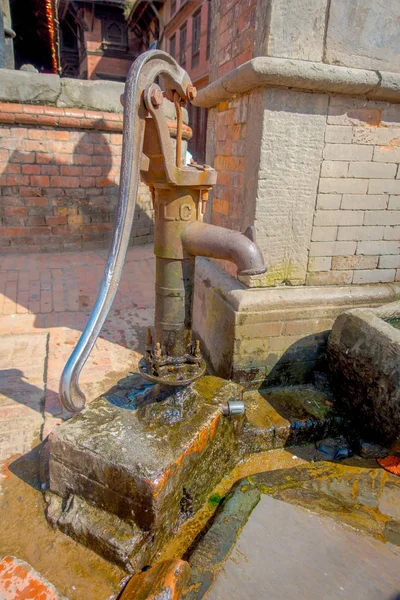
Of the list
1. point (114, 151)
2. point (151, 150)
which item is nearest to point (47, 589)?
Answer: point (151, 150)

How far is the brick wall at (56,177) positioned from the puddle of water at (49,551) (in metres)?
4.75

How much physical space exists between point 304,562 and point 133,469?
0.81 m

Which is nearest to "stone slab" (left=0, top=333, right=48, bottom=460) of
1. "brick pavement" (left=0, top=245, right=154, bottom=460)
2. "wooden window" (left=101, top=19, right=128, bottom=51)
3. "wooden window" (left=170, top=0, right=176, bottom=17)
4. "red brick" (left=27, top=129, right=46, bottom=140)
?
"brick pavement" (left=0, top=245, right=154, bottom=460)

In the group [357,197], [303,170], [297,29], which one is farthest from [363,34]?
[357,197]

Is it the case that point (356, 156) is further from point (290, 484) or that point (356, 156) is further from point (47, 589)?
point (47, 589)

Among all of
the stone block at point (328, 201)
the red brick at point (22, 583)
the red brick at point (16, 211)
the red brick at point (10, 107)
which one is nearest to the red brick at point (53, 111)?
the red brick at point (10, 107)

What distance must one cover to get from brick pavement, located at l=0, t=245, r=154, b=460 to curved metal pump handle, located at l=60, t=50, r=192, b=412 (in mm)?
1154

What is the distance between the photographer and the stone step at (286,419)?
260 centimetres

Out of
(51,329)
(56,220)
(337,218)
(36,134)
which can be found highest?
(36,134)

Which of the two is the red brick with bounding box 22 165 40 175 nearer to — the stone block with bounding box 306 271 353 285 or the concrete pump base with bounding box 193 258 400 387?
the concrete pump base with bounding box 193 258 400 387

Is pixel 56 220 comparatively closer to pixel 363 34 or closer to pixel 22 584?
pixel 363 34

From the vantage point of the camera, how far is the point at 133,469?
1768mm

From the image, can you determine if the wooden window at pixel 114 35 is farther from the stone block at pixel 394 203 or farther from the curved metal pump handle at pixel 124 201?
the curved metal pump handle at pixel 124 201

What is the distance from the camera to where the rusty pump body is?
166 centimetres
